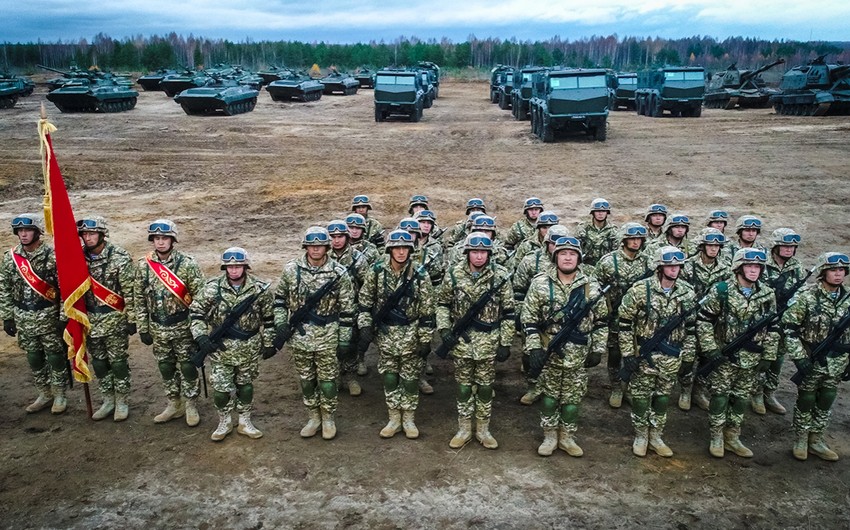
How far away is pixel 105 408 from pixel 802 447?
6652mm

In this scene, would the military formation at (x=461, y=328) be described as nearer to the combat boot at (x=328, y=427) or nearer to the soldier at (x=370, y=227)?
the combat boot at (x=328, y=427)

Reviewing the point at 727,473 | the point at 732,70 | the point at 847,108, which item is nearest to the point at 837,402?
the point at 727,473

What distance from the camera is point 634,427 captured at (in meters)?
6.33

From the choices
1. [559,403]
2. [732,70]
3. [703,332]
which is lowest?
[559,403]

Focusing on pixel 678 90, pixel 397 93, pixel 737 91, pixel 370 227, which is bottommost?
pixel 370 227

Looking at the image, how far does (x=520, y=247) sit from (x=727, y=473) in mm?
3388

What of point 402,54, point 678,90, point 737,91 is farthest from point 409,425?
point 402,54

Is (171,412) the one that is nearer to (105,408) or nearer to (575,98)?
(105,408)

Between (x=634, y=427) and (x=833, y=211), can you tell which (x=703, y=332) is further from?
(x=833, y=211)

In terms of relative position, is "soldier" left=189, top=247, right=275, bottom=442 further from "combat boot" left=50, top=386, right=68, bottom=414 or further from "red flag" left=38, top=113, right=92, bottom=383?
"combat boot" left=50, top=386, right=68, bottom=414

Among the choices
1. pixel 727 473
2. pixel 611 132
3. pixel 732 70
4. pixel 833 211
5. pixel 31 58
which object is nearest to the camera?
pixel 727 473

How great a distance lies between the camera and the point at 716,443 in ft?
20.3

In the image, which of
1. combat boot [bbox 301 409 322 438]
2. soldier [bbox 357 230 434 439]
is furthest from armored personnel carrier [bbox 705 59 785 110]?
combat boot [bbox 301 409 322 438]

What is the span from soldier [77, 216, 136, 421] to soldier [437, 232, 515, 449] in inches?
121
